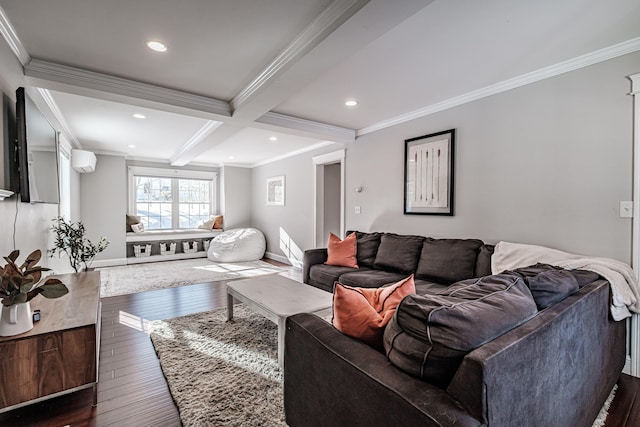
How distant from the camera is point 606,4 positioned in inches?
68.2

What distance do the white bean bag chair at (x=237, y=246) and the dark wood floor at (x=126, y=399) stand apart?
11.5ft

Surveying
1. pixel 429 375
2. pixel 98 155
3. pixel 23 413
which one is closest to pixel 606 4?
pixel 429 375

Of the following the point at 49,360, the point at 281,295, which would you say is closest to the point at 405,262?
the point at 281,295

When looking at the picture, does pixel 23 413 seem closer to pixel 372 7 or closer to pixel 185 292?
pixel 185 292

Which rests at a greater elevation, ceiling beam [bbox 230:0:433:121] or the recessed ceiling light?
the recessed ceiling light

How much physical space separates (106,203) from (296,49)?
594cm

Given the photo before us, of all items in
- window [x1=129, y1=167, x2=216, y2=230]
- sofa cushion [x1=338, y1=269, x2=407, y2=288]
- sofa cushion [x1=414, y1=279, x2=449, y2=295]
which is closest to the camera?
sofa cushion [x1=414, y1=279, x2=449, y2=295]

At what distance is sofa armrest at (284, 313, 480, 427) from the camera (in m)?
0.84

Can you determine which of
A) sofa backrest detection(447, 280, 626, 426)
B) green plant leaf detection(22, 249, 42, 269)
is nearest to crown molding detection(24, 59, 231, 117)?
green plant leaf detection(22, 249, 42, 269)

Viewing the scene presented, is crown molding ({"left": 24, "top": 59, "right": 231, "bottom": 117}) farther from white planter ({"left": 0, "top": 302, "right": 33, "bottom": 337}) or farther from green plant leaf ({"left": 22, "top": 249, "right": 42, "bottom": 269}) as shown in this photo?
white planter ({"left": 0, "top": 302, "right": 33, "bottom": 337})

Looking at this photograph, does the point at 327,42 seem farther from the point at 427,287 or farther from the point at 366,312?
the point at 427,287

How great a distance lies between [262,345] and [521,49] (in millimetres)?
3177

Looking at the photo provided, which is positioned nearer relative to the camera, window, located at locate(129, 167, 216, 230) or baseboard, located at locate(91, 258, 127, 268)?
baseboard, located at locate(91, 258, 127, 268)

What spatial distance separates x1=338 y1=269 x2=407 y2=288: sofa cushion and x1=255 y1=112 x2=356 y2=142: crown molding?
6.73ft
